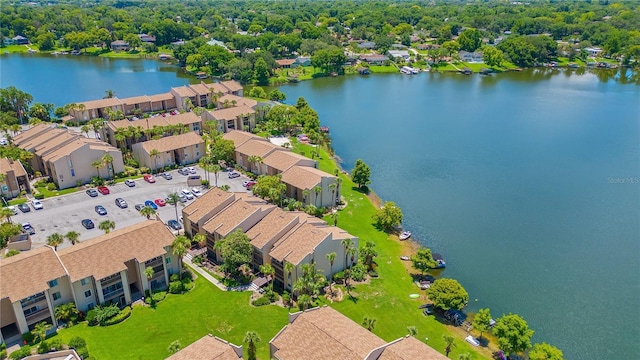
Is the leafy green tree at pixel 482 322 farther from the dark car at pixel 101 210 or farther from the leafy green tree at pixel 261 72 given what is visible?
the leafy green tree at pixel 261 72

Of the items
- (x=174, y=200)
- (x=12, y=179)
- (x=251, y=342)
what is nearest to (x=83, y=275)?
(x=251, y=342)

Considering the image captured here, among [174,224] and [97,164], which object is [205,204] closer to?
[174,224]

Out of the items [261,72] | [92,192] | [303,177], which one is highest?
[261,72]

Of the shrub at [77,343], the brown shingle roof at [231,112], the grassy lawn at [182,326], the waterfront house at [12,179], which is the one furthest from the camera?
the brown shingle roof at [231,112]

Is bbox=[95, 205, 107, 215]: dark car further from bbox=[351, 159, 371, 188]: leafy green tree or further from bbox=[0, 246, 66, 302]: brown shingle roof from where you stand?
bbox=[351, 159, 371, 188]: leafy green tree

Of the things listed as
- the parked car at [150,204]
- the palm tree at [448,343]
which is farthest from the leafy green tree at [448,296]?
the parked car at [150,204]

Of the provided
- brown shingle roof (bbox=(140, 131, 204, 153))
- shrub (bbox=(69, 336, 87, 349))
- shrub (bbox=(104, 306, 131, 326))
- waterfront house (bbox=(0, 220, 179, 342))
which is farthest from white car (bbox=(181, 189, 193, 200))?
shrub (bbox=(69, 336, 87, 349))
